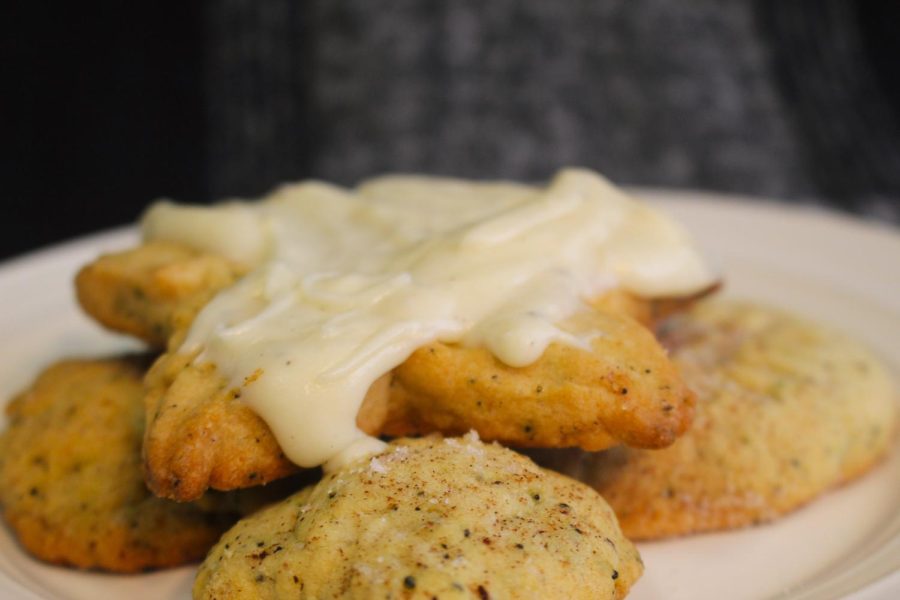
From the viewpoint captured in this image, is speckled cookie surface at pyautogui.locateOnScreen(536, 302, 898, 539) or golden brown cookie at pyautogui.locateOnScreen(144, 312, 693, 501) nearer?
golden brown cookie at pyautogui.locateOnScreen(144, 312, 693, 501)

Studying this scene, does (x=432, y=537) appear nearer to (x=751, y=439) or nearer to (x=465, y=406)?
(x=465, y=406)

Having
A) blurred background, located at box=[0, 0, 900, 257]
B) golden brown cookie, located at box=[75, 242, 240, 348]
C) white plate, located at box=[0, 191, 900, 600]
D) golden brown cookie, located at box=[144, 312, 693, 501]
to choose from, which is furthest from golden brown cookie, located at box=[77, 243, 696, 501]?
blurred background, located at box=[0, 0, 900, 257]

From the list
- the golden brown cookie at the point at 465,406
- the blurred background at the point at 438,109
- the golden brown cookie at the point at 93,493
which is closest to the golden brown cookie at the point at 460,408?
the golden brown cookie at the point at 465,406

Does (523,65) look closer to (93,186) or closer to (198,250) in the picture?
(93,186)

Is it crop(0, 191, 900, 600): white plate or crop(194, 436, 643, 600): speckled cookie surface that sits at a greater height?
crop(194, 436, 643, 600): speckled cookie surface

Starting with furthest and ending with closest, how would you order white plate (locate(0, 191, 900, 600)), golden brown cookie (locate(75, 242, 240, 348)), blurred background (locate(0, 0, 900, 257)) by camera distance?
1. blurred background (locate(0, 0, 900, 257))
2. golden brown cookie (locate(75, 242, 240, 348))
3. white plate (locate(0, 191, 900, 600))

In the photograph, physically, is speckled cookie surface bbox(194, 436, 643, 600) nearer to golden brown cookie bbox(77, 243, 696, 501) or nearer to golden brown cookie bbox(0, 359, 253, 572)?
golden brown cookie bbox(77, 243, 696, 501)

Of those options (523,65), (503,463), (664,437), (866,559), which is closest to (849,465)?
(866,559)
